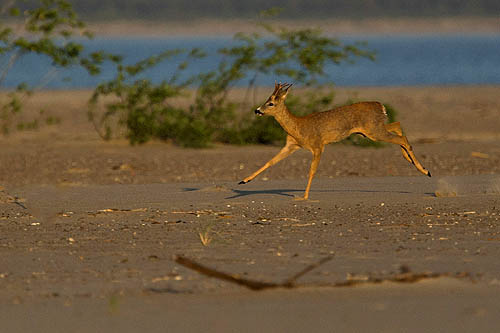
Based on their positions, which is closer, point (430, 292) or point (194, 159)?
point (430, 292)

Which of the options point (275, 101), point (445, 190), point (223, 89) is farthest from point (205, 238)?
point (223, 89)

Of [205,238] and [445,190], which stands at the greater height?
[445,190]

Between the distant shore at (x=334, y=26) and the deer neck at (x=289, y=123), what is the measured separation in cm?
13082

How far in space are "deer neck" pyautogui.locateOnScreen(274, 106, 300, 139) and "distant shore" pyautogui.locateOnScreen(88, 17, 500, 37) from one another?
131 metres

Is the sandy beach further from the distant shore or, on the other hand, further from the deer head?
the distant shore

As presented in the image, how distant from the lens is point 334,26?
145 metres

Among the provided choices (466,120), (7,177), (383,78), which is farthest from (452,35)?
(7,177)

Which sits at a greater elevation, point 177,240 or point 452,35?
point 452,35

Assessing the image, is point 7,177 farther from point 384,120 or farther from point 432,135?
point 432,135

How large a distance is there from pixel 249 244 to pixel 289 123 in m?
2.84

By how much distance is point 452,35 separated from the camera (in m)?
184

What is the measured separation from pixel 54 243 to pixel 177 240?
101 centimetres

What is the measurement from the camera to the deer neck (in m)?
11.0

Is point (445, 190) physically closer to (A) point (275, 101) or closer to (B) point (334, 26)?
(A) point (275, 101)
